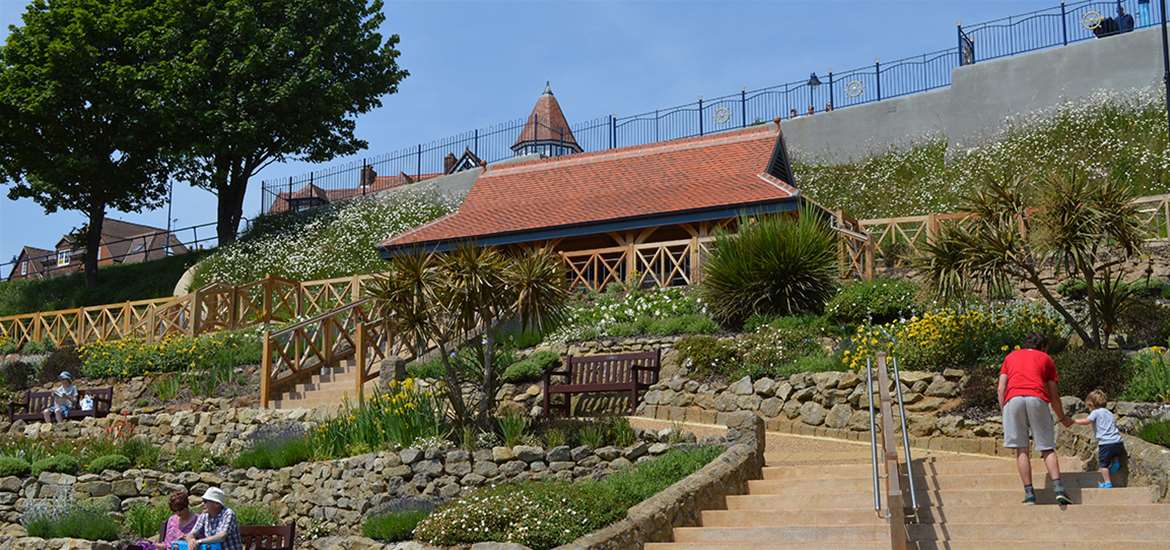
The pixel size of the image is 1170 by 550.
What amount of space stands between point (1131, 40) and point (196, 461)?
25.4 metres

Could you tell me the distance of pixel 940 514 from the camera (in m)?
10.6

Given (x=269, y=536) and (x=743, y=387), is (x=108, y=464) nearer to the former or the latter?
(x=269, y=536)

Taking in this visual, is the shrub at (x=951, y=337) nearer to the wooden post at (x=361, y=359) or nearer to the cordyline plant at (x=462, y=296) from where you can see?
the cordyline plant at (x=462, y=296)

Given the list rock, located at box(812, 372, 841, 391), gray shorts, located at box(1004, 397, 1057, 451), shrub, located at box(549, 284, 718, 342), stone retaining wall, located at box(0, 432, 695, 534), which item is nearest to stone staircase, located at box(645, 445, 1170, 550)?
gray shorts, located at box(1004, 397, 1057, 451)

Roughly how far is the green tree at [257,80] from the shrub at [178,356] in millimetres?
12844

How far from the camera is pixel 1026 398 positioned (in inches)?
412

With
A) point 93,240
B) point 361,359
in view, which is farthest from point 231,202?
point 361,359

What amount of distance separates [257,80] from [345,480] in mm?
23908

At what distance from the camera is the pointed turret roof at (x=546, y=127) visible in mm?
40281

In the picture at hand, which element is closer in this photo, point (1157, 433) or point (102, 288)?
point (1157, 433)

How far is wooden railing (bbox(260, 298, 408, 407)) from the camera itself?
62.4 ft

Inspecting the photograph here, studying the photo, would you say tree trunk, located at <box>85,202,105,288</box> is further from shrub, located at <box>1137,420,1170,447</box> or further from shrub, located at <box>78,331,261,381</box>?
shrub, located at <box>1137,420,1170,447</box>

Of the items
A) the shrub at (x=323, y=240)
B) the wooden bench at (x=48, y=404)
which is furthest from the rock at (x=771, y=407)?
the shrub at (x=323, y=240)

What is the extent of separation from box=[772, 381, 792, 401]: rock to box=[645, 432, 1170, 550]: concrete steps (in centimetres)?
251
